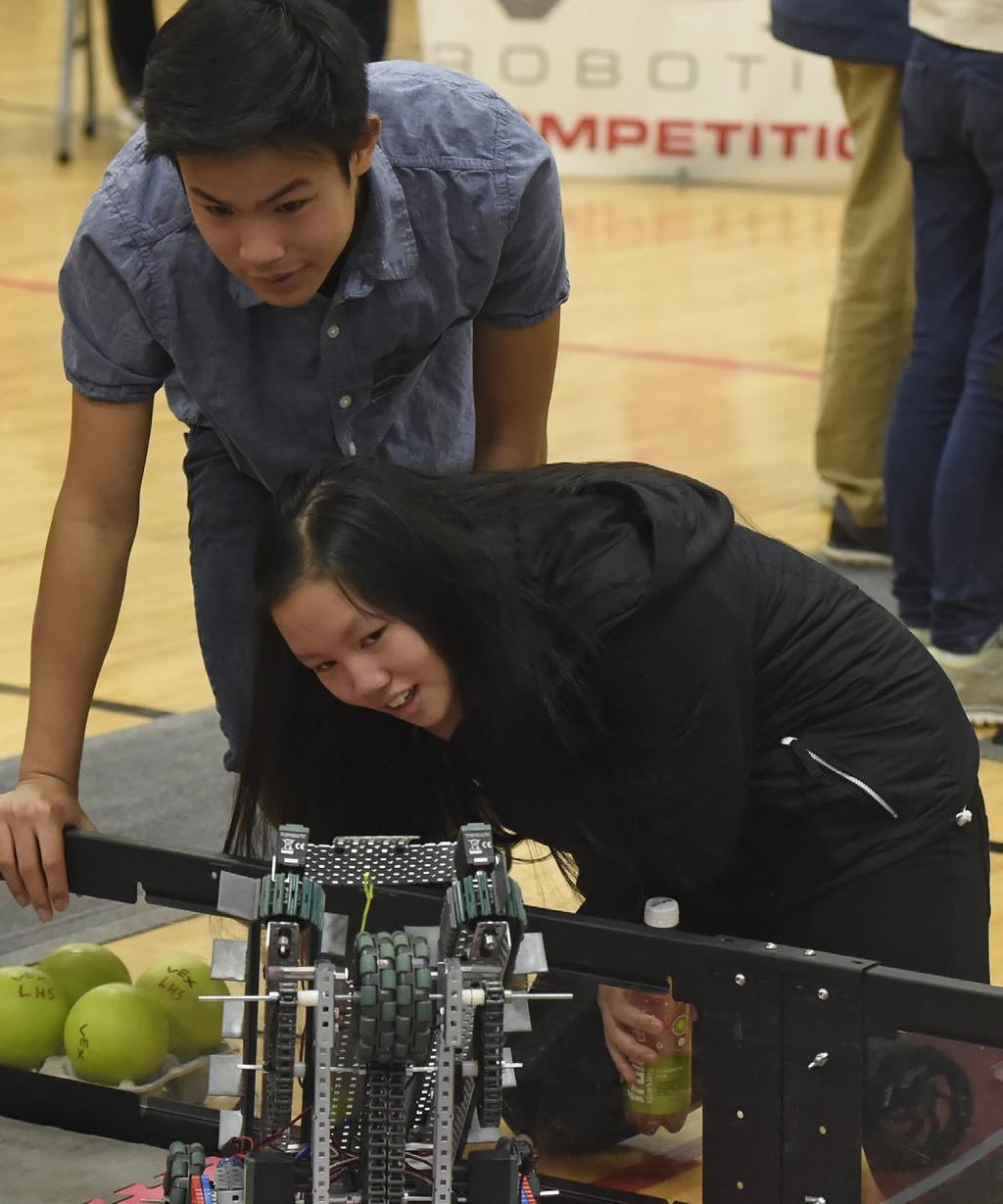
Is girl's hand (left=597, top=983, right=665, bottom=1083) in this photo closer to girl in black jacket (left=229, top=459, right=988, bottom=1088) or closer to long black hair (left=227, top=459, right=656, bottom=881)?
girl in black jacket (left=229, top=459, right=988, bottom=1088)

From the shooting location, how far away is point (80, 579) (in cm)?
199

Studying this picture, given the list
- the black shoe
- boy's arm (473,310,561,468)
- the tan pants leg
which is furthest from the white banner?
boy's arm (473,310,561,468)

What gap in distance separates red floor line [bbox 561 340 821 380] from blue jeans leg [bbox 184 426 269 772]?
2907 millimetres

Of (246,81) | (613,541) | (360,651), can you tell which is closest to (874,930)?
(613,541)

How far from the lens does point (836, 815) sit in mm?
1854

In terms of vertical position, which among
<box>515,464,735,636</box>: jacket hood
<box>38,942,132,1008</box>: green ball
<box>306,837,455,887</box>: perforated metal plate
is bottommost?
<box>38,942,132,1008</box>: green ball

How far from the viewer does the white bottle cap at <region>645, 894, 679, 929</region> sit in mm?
1707

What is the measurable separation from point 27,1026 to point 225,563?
0.49 m

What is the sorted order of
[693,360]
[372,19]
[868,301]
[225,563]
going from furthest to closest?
[693,360] < [372,19] < [868,301] < [225,563]

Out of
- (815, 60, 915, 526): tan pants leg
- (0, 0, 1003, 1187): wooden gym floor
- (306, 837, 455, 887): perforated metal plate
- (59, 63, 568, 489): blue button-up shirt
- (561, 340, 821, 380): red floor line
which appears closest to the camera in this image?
(306, 837, 455, 887): perforated metal plate

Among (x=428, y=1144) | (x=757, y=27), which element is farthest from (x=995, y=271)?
(x=757, y=27)

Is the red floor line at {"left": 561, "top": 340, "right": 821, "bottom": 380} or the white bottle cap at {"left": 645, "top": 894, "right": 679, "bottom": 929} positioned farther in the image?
the red floor line at {"left": 561, "top": 340, "right": 821, "bottom": 380}

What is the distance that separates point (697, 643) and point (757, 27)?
213 inches

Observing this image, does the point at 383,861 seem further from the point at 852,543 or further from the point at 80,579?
the point at 852,543
